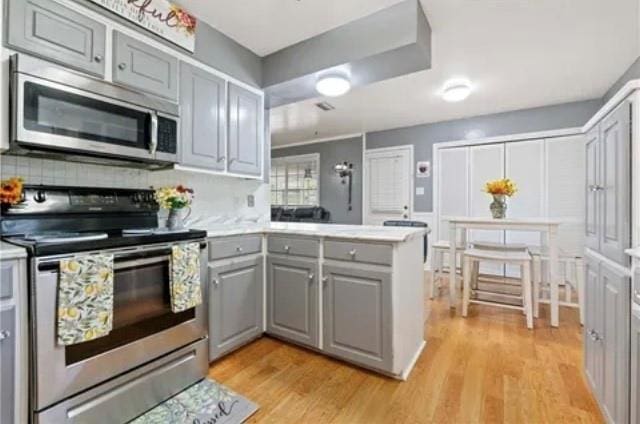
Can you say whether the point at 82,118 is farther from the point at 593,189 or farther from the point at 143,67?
the point at 593,189

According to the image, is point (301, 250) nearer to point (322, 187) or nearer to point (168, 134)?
point (168, 134)

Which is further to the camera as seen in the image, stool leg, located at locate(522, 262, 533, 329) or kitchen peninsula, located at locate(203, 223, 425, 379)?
stool leg, located at locate(522, 262, 533, 329)

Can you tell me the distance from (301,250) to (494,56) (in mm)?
2512

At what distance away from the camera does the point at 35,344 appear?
4.12 ft

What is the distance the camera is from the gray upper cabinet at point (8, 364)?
1198 millimetres

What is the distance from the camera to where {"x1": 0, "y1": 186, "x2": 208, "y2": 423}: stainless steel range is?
1.28m

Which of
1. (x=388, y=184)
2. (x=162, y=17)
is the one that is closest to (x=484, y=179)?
(x=388, y=184)

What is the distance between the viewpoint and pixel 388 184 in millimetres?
5652

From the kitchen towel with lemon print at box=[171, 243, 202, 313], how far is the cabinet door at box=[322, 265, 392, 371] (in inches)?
31.9

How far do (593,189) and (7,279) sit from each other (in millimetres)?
2691

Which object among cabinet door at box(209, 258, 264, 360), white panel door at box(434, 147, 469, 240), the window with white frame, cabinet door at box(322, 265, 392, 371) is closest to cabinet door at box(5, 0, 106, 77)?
cabinet door at box(209, 258, 264, 360)

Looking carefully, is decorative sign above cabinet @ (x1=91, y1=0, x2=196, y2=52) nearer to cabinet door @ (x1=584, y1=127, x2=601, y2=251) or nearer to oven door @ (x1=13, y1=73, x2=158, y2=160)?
oven door @ (x1=13, y1=73, x2=158, y2=160)

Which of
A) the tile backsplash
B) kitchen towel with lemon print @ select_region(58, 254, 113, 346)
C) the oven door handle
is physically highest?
the tile backsplash

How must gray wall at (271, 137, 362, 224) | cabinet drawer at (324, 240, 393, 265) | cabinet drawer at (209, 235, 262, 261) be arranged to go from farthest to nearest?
gray wall at (271, 137, 362, 224)
cabinet drawer at (209, 235, 262, 261)
cabinet drawer at (324, 240, 393, 265)
